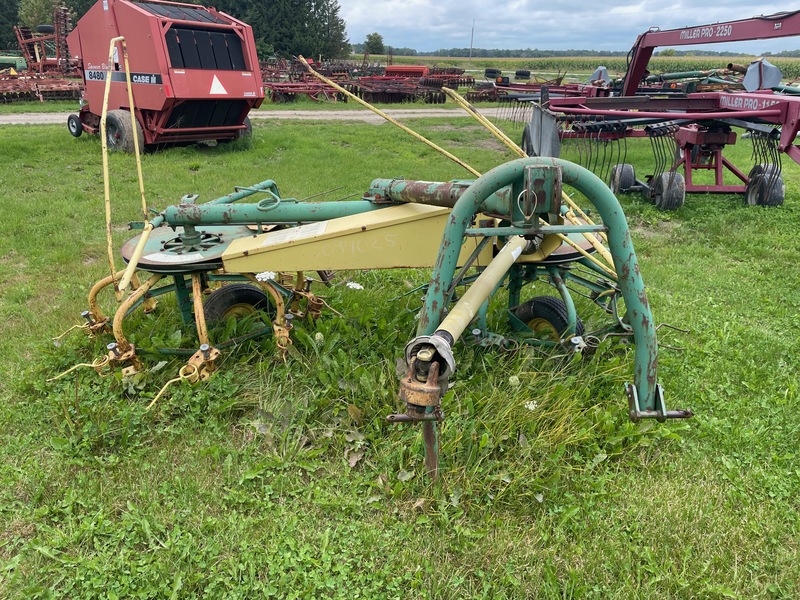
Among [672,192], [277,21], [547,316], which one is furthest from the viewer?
[277,21]

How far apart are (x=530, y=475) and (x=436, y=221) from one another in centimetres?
123

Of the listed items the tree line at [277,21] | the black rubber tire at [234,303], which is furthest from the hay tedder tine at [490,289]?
the tree line at [277,21]

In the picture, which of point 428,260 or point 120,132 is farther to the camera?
point 120,132

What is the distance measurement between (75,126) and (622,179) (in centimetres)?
1027

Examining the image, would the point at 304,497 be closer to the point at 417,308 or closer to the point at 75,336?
the point at 417,308

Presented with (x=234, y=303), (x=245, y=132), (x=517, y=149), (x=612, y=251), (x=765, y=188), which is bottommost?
(x=765, y=188)

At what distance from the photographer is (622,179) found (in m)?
8.12

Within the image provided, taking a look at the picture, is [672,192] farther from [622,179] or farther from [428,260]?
[428,260]

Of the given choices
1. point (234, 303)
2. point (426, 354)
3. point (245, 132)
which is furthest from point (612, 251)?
point (245, 132)

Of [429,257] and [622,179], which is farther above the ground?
[429,257]

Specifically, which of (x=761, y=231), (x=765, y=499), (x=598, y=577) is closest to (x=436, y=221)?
(x=598, y=577)

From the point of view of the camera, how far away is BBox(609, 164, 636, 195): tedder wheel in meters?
8.11

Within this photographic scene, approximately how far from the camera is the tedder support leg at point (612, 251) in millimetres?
2037

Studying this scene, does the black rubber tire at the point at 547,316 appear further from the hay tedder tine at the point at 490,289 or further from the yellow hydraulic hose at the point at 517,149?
the hay tedder tine at the point at 490,289
